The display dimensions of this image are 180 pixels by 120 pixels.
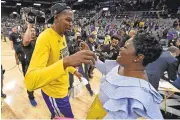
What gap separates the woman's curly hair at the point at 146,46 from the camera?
1.39m

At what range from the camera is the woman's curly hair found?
139 centimetres

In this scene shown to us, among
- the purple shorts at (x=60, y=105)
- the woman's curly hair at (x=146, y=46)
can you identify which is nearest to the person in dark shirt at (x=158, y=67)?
the purple shorts at (x=60, y=105)

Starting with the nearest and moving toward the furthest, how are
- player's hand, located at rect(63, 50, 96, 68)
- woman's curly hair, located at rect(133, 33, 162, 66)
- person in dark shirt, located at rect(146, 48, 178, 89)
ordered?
1. player's hand, located at rect(63, 50, 96, 68)
2. woman's curly hair, located at rect(133, 33, 162, 66)
3. person in dark shirt, located at rect(146, 48, 178, 89)

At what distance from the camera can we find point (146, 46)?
139cm

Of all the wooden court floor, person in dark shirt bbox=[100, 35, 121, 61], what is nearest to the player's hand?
the wooden court floor

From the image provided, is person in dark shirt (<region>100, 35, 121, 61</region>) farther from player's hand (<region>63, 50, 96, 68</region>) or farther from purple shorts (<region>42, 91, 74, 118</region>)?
player's hand (<region>63, 50, 96, 68</region>)

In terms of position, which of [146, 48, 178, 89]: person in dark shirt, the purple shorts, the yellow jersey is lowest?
the purple shorts

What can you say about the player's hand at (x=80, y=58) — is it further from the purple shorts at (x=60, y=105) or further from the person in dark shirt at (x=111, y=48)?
the person in dark shirt at (x=111, y=48)

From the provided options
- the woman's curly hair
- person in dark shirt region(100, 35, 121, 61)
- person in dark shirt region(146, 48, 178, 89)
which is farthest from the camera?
person in dark shirt region(100, 35, 121, 61)

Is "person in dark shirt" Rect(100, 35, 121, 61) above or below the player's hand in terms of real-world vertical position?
below

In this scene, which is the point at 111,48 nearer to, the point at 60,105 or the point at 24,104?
the point at 24,104

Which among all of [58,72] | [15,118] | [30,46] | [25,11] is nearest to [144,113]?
[58,72]

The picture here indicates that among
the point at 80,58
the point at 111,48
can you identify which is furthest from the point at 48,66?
the point at 111,48

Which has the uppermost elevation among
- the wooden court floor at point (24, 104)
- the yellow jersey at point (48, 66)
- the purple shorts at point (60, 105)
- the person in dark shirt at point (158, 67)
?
the yellow jersey at point (48, 66)
